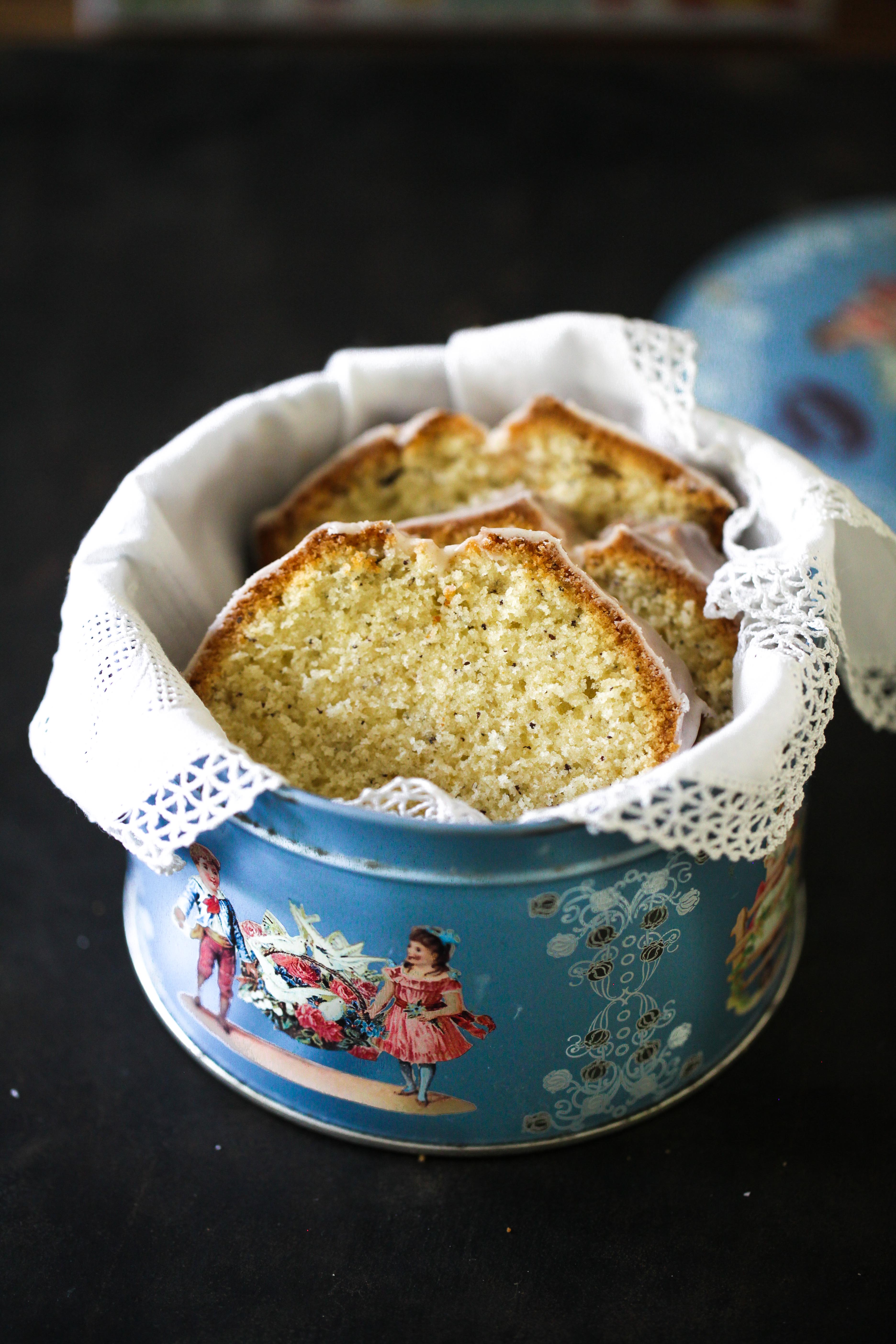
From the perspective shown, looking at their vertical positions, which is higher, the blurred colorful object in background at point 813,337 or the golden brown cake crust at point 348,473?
the golden brown cake crust at point 348,473

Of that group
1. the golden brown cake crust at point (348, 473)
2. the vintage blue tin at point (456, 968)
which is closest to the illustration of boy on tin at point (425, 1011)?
the vintage blue tin at point (456, 968)

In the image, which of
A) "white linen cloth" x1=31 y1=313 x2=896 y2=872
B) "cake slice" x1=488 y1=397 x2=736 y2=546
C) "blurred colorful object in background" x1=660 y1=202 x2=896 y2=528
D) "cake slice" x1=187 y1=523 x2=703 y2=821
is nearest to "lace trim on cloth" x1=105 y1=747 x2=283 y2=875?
"white linen cloth" x1=31 y1=313 x2=896 y2=872

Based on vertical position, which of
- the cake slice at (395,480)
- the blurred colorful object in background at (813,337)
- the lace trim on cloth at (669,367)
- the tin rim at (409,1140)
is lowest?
the tin rim at (409,1140)

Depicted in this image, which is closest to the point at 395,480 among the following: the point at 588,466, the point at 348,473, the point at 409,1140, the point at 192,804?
the point at 348,473

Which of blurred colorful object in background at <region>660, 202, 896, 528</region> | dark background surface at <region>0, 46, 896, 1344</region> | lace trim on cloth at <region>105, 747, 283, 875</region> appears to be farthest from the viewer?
blurred colorful object in background at <region>660, 202, 896, 528</region>

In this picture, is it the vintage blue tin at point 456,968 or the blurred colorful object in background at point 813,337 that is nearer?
the vintage blue tin at point 456,968

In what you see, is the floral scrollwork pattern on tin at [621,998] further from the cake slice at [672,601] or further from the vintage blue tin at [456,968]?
the cake slice at [672,601]

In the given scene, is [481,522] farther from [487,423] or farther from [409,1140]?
[409,1140]

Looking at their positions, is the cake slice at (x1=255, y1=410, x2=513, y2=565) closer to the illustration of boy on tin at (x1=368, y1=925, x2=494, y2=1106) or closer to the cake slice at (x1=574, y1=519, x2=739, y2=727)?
the cake slice at (x1=574, y1=519, x2=739, y2=727)
